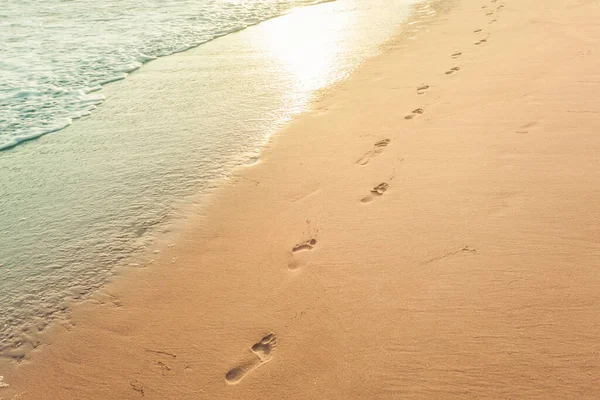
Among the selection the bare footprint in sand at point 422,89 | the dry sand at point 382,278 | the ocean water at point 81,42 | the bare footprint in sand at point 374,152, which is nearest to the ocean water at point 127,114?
the ocean water at point 81,42

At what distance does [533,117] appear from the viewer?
3.48 meters

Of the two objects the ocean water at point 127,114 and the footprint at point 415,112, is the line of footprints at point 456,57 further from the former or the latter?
the ocean water at point 127,114

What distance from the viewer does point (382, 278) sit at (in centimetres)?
231

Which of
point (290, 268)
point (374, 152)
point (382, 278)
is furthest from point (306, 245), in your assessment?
point (374, 152)

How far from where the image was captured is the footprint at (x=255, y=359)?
1969mm

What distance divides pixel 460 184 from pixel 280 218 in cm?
108

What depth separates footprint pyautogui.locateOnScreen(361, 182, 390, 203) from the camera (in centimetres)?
293

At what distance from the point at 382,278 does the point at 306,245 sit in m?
0.49

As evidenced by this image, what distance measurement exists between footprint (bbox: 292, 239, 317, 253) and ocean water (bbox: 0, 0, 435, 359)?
2.87ft

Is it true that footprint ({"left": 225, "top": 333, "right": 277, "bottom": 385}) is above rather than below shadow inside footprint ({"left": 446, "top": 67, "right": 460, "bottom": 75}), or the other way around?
below

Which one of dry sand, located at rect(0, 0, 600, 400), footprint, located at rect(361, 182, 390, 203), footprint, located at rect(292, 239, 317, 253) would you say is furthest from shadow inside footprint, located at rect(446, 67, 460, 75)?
footprint, located at rect(292, 239, 317, 253)

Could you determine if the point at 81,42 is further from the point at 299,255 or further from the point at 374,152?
the point at 299,255

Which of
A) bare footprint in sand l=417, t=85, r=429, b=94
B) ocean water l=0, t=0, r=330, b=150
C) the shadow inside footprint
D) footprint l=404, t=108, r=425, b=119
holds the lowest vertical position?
footprint l=404, t=108, r=425, b=119

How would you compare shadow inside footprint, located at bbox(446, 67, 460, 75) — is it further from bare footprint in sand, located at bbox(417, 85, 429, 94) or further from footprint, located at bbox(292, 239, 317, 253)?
footprint, located at bbox(292, 239, 317, 253)
